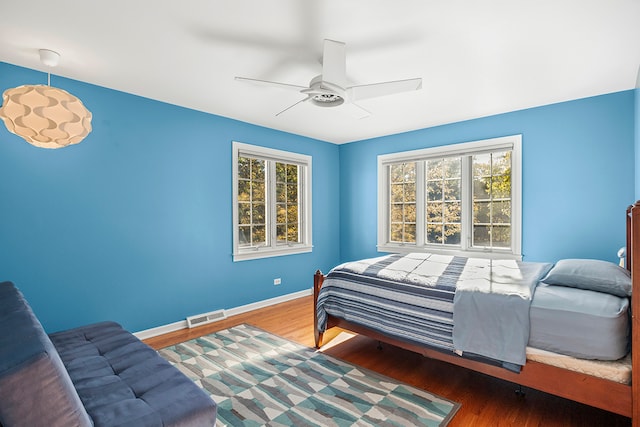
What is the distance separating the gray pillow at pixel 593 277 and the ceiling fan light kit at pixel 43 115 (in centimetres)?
339

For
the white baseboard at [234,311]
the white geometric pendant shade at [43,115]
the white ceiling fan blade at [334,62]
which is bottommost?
the white baseboard at [234,311]

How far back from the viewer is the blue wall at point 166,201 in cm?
272

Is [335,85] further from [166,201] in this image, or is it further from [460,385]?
[460,385]

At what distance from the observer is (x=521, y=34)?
2.17m

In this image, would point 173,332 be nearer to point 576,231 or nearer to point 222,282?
point 222,282

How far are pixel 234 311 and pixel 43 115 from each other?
2.81 m

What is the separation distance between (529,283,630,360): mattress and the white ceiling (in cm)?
170

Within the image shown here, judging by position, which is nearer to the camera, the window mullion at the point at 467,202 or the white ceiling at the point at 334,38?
the white ceiling at the point at 334,38

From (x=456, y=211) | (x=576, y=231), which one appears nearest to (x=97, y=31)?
(x=456, y=211)

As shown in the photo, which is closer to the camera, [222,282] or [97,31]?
[97,31]

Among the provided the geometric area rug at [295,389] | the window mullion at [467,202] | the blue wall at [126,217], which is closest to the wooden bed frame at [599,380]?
the geometric area rug at [295,389]

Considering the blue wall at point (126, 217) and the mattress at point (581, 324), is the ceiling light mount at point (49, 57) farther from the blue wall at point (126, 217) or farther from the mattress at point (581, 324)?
the mattress at point (581, 324)

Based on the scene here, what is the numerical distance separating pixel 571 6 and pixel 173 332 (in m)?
4.23

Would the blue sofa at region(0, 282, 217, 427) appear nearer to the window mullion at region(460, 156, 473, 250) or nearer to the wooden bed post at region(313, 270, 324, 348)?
the wooden bed post at region(313, 270, 324, 348)
